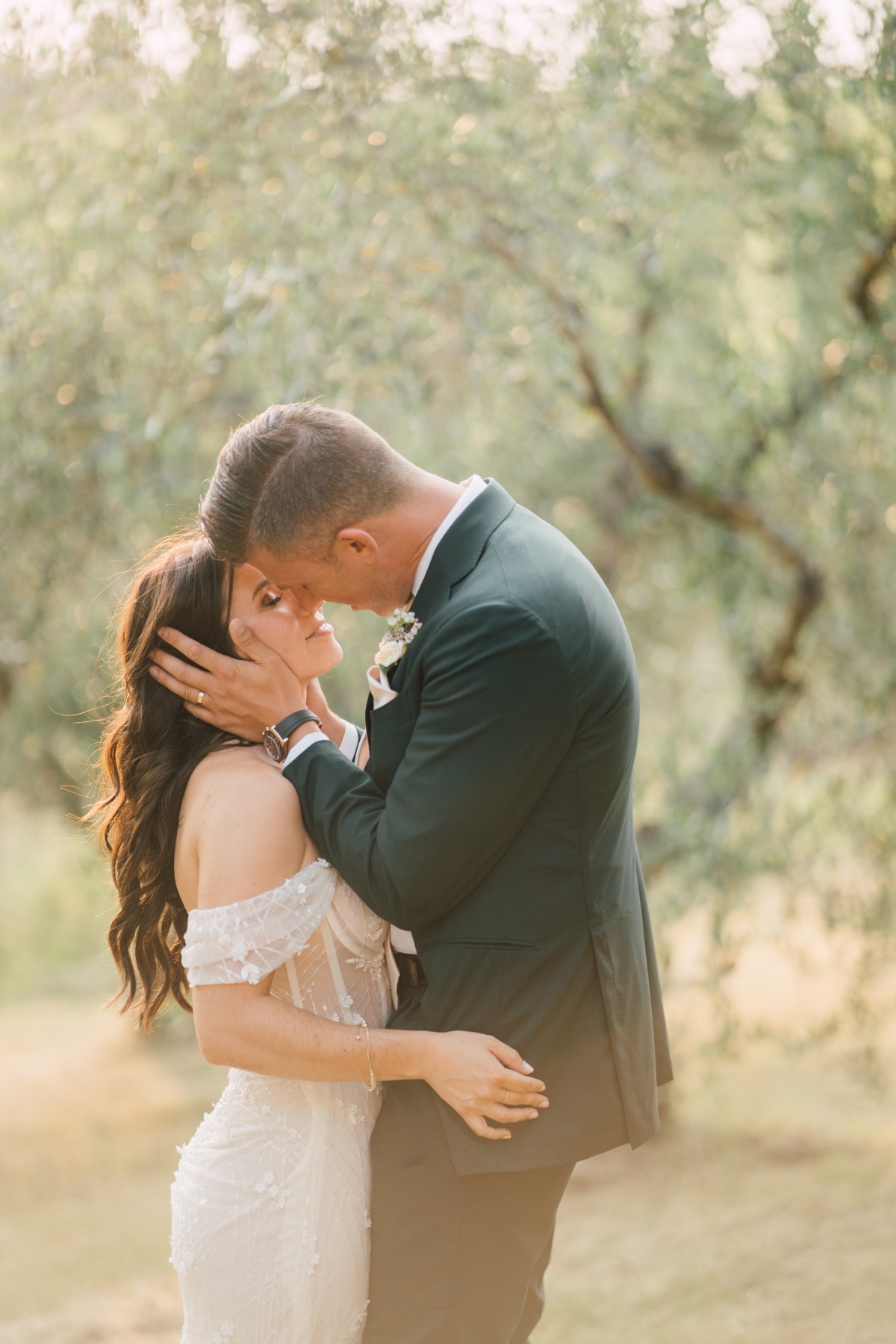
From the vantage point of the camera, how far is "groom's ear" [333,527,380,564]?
2.38 metres

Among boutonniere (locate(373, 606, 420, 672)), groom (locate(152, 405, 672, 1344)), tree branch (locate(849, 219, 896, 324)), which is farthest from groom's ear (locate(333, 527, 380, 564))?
tree branch (locate(849, 219, 896, 324))

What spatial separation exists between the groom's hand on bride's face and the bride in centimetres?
4

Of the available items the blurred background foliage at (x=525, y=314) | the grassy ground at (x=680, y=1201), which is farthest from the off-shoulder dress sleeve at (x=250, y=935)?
the grassy ground at (x=680, y=1201)

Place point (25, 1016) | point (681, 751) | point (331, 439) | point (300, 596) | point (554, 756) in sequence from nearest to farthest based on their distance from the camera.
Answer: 1. point (554, 756)
2. point (331, 439)
3. point (300, 596)
4. point (681, 751)
5. point (25, 1016)

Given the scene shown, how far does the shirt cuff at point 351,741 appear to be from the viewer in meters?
2.95

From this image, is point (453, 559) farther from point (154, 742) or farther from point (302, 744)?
point (154, 742)

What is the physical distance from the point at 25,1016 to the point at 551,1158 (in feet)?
38.3

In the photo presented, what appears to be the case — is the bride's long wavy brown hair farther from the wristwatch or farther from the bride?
the wristwatch

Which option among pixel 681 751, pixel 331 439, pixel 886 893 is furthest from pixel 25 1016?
pixel 331 439

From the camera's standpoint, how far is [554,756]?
2.14m

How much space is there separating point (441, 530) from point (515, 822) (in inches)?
22.3

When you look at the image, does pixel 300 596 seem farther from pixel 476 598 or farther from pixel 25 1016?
pixel 25 1016

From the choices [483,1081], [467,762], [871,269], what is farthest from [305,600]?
[871,269]

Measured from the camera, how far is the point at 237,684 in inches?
96.6
